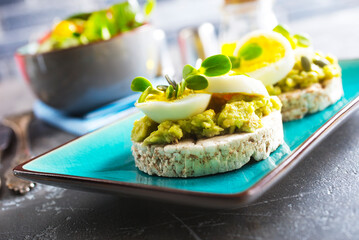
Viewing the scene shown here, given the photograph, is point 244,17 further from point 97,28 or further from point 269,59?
point 269,59

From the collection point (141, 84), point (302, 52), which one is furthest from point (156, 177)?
point (302, 52)

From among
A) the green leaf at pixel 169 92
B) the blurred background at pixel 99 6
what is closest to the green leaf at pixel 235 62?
the green leaf at pixel 169 92

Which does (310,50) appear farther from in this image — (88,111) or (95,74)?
(88,111)

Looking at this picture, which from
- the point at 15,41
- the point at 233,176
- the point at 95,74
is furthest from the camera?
the point at 15,41

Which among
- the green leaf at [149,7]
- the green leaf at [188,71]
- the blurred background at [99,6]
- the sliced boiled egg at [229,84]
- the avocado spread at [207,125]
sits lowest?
the blurred background at [99,6]

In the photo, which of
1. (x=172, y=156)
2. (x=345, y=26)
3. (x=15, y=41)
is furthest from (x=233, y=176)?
(x=15, y=41)

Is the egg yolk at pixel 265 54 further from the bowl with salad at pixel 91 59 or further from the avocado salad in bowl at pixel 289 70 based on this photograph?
the bowl with salad at pixel 91 59
